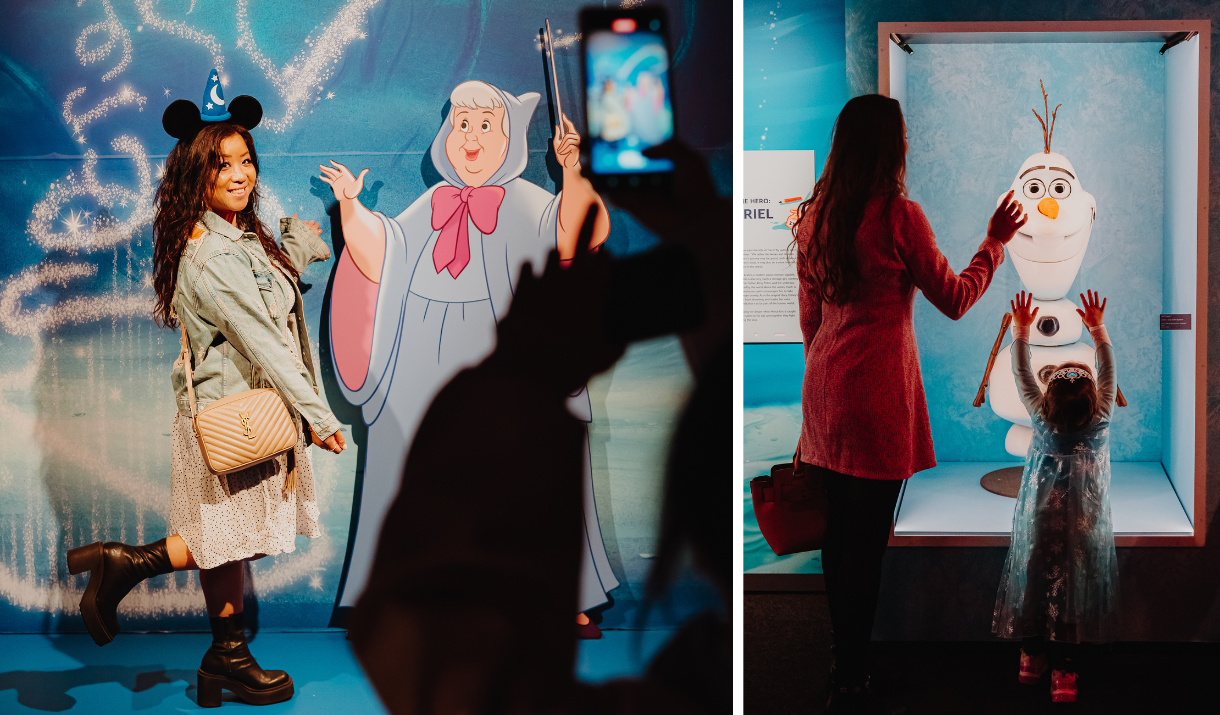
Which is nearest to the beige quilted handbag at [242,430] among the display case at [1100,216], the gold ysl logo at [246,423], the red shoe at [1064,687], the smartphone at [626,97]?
the gold ysl logo at [246,423]

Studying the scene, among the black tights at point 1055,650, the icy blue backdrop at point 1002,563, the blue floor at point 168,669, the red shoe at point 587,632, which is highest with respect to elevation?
the icy blue backdrop at point 1002,563

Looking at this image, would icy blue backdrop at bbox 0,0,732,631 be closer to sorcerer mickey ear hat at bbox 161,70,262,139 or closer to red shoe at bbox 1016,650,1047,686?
sorcerer mickey ear hat at bbox 161,70,262,139

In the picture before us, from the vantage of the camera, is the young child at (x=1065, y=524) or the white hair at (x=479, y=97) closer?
the young child at (x=1065, y=524)

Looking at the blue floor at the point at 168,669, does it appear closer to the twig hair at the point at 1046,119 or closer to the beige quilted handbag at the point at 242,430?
the beige quilted handbag at the point at 242,430

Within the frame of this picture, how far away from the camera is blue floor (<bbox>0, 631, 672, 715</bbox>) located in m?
2.10

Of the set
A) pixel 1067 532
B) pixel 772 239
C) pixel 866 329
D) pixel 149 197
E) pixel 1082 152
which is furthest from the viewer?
pixel 772 239

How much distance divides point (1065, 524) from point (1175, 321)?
2.31 ft

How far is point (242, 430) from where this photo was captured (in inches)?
73.9

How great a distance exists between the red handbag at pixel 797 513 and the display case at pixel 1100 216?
314 millimetres

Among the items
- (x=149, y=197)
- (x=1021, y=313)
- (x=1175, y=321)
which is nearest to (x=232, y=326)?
(x=149, y=197)

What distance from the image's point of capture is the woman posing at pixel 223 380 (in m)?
1.97

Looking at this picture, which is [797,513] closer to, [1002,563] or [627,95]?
[1002,563]

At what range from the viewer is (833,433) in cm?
189

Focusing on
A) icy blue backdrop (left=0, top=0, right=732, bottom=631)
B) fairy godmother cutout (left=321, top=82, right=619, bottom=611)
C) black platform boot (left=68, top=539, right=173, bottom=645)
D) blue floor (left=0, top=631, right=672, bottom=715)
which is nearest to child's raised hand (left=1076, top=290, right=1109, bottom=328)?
icy blue backdrop (left=0, top=0, right=732, bottom=631)
